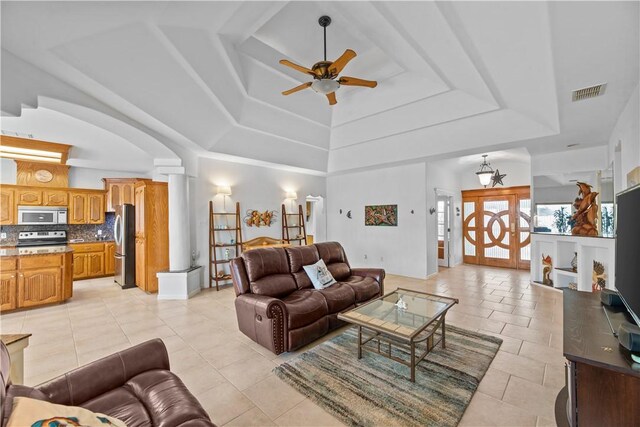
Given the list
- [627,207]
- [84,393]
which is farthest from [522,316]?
[84,393]

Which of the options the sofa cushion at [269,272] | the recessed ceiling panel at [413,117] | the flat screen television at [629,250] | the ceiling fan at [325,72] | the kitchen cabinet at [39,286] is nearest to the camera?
the flat screen television at [629,250]

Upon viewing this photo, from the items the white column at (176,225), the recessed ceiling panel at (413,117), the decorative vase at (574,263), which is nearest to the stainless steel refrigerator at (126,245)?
the white column at (176,225)

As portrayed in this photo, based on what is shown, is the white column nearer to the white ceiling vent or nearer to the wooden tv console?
the wooden tv console

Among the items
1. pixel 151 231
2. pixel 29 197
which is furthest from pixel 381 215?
pixel 29 197

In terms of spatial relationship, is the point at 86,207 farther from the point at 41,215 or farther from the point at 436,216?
the point at 436,216

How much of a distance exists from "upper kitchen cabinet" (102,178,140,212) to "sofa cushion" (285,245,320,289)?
489 cm

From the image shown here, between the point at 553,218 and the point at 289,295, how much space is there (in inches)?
226

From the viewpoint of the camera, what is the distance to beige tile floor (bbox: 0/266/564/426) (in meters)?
2.00

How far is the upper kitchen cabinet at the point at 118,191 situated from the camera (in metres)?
6.37

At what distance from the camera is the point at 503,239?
24.2 ft

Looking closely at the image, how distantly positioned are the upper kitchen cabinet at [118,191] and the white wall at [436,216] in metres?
7.08

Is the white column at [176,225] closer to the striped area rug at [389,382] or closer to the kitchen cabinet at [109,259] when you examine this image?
the kitchen cabinet at [109,259]

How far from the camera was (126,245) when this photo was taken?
554 centimetres

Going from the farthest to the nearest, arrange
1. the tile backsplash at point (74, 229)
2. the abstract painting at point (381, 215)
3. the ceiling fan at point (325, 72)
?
1. the abstract painting at point (381, 215)
2. the tile backsplash at point (74, 229)
3. the ceiling fan at point (325, 72)
